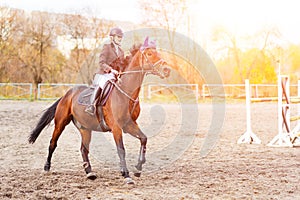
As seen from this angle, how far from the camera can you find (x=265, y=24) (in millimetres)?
32656

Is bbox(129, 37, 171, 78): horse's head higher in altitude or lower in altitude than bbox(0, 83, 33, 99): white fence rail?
higher

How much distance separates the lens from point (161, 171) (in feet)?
20.3

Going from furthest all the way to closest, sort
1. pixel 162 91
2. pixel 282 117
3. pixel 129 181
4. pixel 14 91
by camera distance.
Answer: pixel 14 91
pixel 162 91
pixel 282 117
pixel 129 181

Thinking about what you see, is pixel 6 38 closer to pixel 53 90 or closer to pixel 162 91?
pixel 53 90

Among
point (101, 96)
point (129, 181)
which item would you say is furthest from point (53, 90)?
point (129, 181)

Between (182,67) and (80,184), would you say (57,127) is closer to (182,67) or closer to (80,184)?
(80,184)

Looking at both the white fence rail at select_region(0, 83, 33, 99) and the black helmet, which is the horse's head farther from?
the white fence rail at select_region(0, 83, 33, 99)

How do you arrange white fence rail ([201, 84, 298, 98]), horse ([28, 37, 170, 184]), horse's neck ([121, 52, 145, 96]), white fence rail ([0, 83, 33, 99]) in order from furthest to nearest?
white fence rail ([0, 83, 33, 99]) → white fence rail ([201, 84, 298, 98]) → horse's neck ([121, 52, 145, 96]) → horse ([28, 37, 170, 184])

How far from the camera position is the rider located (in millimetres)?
5727

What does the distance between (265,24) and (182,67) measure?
11.0 meters

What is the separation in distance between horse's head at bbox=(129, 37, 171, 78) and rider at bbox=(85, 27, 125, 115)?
1.37ft

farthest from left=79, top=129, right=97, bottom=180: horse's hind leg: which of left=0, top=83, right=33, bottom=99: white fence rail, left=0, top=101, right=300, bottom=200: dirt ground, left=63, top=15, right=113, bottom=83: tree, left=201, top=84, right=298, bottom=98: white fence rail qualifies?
left=63, top=15, right=113, bottom=83: tree

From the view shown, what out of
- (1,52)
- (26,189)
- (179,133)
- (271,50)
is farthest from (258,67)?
(26,189)

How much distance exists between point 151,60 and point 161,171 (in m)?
1.82
